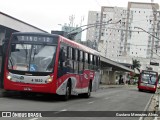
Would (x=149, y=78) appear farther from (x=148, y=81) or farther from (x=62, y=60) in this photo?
(x=62, y=60)

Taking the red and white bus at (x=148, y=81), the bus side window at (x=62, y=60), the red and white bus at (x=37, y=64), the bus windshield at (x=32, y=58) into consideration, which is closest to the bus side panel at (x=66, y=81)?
the red and white bus at (x=37, y=64)

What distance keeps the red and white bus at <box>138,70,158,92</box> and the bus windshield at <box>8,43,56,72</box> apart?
1714 inches

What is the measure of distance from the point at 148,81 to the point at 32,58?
44.3 meters

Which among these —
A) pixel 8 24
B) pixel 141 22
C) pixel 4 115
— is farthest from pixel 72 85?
pixel 141 22

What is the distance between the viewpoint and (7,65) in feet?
65.6

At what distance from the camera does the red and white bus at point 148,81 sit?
6206 cm

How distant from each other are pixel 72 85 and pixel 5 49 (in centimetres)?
379

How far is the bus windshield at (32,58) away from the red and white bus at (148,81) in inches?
1714

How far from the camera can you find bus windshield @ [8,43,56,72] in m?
19.7

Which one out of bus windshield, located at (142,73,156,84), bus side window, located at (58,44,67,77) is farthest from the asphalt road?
bus windshield, located at (142,73,156,84)

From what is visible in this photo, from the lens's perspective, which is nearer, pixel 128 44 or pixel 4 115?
pixel 4 115

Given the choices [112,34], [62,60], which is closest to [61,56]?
[62,60]

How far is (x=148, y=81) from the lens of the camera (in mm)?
62531

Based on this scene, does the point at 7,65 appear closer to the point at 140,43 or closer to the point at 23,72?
the point at 23,72
